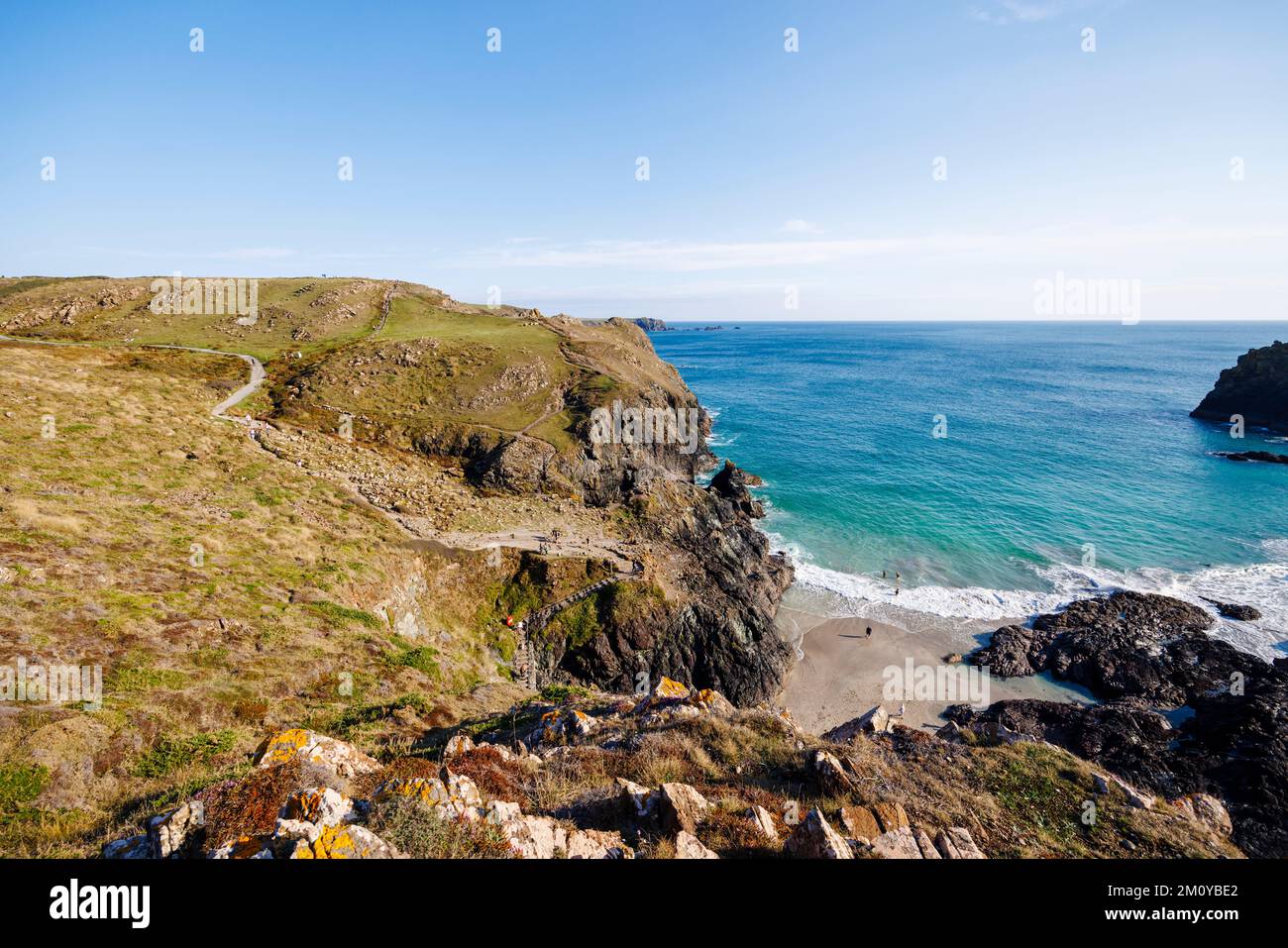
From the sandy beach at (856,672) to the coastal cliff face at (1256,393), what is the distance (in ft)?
325

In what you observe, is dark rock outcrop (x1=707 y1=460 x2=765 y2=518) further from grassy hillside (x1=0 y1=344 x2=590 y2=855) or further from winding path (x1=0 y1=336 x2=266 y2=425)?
winding path (x1=0 y1=336 x2=266 y2=425)

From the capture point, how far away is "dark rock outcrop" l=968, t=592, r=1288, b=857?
22938mm

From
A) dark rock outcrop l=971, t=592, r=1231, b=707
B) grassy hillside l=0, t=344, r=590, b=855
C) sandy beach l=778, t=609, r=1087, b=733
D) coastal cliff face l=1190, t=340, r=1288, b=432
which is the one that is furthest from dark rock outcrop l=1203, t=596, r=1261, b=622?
coastal cliff face l=1190, t=340, r=1288, b=432

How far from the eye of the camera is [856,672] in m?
34.3

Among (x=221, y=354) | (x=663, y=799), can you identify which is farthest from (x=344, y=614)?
(x=221, y=354)

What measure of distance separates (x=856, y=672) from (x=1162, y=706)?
1737 cm

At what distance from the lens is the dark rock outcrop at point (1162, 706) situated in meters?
22.9

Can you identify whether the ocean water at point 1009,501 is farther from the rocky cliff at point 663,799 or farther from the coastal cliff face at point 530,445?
the rocky cliff at point 663,799

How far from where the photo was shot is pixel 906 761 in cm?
1519

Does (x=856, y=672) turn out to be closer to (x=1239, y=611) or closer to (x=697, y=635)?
(x=697, y=635)
